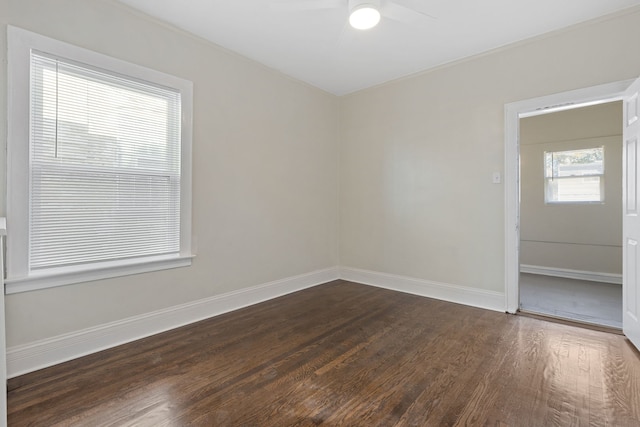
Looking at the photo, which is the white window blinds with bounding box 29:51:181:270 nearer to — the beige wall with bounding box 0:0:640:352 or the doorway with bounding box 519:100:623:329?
the beige wall with bounding box 0:0:640:352

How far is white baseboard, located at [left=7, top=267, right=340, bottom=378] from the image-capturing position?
2.04 m

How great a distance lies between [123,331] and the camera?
8.05ft

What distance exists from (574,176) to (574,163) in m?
0.20

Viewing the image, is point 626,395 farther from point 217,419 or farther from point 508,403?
point 217,419

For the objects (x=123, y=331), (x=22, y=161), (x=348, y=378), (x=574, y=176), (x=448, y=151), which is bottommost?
(x=348, y=378)

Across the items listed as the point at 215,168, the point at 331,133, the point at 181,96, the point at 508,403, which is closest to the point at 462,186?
the point at 331,133

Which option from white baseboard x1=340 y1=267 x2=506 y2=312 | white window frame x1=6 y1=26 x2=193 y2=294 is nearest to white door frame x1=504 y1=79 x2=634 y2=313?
white baseboard x1=340 y1=267 x2=506 y2=312

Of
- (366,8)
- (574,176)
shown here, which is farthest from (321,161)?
(574,176)

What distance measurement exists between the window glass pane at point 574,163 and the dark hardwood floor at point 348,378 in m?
3.03

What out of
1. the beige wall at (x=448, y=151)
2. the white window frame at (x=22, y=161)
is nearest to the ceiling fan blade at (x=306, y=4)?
the white window frame at (x=22, y=161)

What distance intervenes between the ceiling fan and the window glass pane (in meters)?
3.67

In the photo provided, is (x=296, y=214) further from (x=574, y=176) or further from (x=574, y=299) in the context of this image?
(x=574, y=176)

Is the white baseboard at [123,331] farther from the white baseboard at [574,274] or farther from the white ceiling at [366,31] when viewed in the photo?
the white baseboard at [574,274]

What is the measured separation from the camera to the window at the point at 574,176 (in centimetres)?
452
